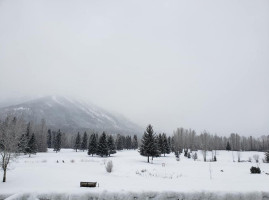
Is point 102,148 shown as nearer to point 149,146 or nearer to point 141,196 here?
point 149,146

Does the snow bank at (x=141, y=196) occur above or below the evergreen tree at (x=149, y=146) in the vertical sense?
below

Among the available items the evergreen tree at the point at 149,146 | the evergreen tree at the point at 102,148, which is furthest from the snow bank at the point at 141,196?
the evergreen tree at the point at 102,148

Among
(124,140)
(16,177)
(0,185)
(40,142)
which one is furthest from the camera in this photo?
(124,140)

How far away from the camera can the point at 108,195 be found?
1459cm

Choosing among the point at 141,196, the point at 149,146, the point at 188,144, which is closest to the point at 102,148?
the point at 149,146

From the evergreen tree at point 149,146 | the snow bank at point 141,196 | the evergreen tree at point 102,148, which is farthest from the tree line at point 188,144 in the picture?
the snow bank at point 141,196

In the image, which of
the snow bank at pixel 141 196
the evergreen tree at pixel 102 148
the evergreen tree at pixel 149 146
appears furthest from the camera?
the evergreen tree at pixel 102 148

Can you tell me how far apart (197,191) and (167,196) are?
229 cm

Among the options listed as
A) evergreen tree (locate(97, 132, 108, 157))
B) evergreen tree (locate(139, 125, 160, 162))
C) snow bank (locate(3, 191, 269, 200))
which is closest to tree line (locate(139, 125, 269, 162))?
evergreen tree (locate(139, 125, 160, 162))

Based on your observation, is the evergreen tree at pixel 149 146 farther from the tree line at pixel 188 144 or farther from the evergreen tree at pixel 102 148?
the evergreen tree at pixel 102 148

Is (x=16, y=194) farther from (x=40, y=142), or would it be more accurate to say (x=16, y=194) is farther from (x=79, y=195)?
(x=40, y=142)

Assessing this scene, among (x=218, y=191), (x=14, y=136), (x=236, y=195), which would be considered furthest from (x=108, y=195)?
(x=14, y=136)

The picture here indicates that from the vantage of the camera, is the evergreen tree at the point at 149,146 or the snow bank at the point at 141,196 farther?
the evergreen tree at the point at 149,146

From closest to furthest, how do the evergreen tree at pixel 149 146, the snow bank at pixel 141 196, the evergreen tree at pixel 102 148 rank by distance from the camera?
the snow bank at pixel 141 196 → the evergreen tree at pixel 149 146 → the evergreen tree at pixel 102 148
